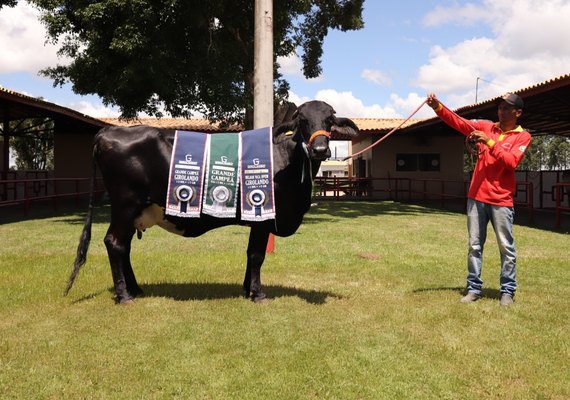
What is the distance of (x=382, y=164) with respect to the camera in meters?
23.0

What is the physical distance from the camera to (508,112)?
4457mm

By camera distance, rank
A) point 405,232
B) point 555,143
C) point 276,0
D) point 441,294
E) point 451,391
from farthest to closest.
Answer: point 555,143
point 276,0
point 405,232
point 441,294
point 451,391

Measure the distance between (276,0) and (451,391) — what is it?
489 inches

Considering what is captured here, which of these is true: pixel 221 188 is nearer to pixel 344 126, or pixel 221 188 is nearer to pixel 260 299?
pixel 260 299

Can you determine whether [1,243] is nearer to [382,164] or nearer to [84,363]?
[84,363]

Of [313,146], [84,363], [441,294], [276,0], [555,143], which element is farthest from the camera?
[555,143]

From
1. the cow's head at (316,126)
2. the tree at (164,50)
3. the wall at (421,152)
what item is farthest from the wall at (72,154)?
the cow's head at (316,126)

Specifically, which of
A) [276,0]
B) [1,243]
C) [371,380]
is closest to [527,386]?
[371,380]

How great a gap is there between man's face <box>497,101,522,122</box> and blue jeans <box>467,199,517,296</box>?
2.63 feet

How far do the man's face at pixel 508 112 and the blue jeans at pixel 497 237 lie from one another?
2.63ft

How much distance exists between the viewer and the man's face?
4412 millimetres

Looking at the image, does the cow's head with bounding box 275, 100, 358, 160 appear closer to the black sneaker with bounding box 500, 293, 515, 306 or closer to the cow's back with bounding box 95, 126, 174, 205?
the cow's back with bounding box 95, 126, 174, 205

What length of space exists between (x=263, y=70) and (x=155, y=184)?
3630 mm

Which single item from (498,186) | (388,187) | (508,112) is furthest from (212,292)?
(388,187)
